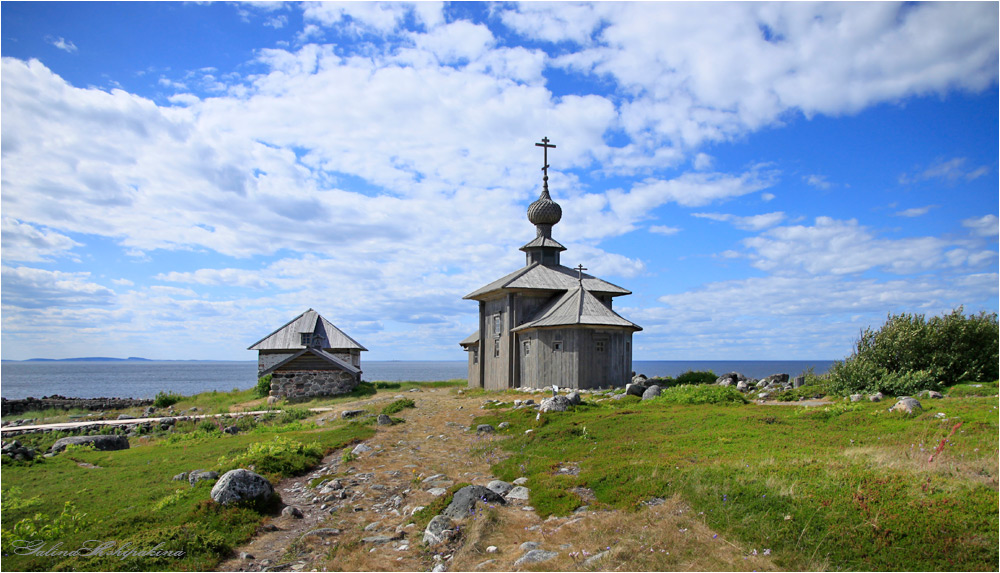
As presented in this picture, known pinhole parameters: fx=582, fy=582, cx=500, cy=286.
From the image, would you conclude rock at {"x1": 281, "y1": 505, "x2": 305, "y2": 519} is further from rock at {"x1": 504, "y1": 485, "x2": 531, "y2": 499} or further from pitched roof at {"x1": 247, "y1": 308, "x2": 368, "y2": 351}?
pitched roof at {"x1": 247, "y1": 308, "x2": 368, "y2": 351}

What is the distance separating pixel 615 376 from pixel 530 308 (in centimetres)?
641

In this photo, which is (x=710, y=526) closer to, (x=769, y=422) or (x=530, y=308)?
(x=769, y=422)

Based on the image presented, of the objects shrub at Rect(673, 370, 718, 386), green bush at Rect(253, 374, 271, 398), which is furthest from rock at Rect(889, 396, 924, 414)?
green bush at Rect(253, 374, 271, 398)

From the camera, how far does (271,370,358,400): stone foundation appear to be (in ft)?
107

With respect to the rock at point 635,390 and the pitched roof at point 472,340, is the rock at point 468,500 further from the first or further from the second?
the pitched roof at point 472,340

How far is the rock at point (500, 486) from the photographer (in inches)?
410

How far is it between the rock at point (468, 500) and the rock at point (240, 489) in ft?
11.3

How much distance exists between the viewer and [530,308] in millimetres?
31172

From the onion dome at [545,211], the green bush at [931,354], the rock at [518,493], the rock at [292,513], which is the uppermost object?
the onion dome at [545,211]

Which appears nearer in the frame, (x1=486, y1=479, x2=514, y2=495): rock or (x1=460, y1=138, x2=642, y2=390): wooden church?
(x1=486, y1=479, x2=514, y2=495): rock

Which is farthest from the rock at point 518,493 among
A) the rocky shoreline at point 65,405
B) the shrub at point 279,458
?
the rocky shoreline at point 65,405

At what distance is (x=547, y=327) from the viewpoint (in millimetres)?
27297

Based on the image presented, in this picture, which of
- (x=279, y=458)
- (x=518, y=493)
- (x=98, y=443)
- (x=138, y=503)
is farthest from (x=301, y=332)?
(x=518, y=493)

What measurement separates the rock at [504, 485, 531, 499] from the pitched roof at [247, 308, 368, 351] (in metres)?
34.6
